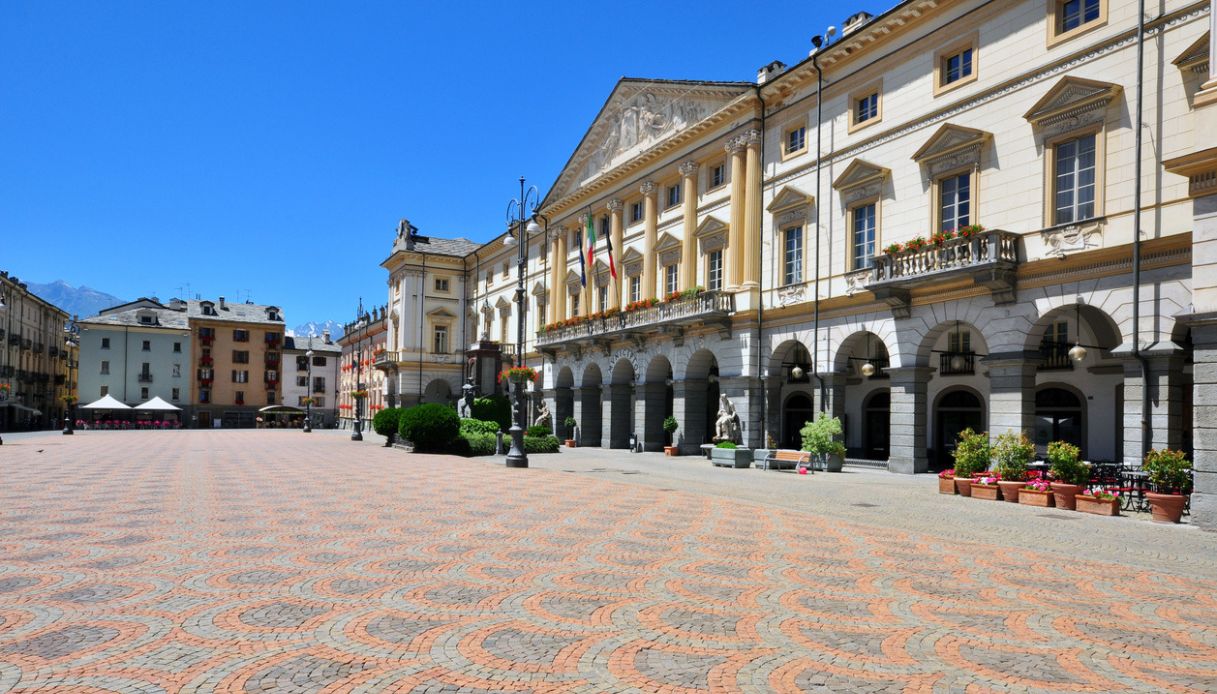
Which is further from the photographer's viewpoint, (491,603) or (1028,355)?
(1028,355)

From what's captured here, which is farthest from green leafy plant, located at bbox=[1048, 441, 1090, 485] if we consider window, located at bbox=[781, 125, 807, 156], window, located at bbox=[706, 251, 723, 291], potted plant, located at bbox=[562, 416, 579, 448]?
→ potted plant, located at bbox=[562, 416, 579, 448]

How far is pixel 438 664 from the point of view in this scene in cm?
608

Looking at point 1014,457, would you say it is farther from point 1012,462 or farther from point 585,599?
point 585,599

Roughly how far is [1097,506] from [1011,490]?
84.6 inches

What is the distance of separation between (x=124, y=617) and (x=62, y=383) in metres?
105

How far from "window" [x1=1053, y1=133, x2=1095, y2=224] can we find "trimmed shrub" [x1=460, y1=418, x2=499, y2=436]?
2448cm

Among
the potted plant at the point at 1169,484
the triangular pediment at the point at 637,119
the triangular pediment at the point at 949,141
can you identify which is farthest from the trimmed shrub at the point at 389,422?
the potted plant at the point at 1169,484

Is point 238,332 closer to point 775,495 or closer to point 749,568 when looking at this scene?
point 775,495

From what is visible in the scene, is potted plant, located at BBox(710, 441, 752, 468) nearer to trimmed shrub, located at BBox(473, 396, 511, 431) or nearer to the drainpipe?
the drainpipe

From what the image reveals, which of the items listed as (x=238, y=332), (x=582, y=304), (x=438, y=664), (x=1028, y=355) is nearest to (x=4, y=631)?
(x=438, y=664)

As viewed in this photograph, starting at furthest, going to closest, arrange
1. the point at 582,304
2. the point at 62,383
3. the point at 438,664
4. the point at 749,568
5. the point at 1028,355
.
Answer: the point at 62,383 < the point at 582,304 < the point at 1028,355 < the point at 749,568 < the point at 438,664

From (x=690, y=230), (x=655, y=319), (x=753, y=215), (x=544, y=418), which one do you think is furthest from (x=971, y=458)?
(x=544, y=418)

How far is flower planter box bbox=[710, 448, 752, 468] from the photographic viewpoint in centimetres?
2962

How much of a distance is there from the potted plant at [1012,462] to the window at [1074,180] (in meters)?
7.15
